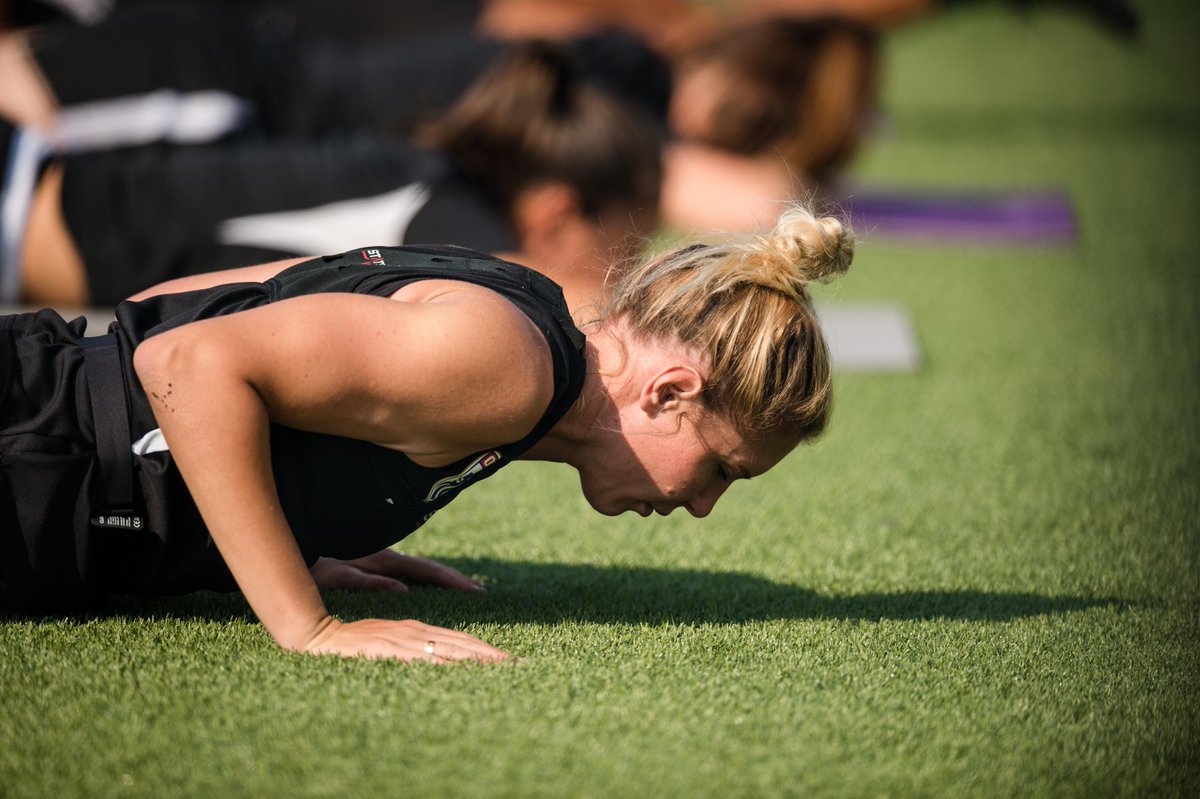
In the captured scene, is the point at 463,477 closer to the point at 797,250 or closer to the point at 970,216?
the point at 797,250

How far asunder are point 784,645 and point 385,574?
0.87 m

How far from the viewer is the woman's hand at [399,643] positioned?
2.06m

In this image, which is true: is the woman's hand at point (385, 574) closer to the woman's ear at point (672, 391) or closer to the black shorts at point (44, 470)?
the black shorts at point (44, 470)

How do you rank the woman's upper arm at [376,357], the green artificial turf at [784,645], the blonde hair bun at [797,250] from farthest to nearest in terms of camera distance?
the blonde hair bun at [797,250] → the woman's upper arm at [376,357] → the green artificial turf at [784,645]

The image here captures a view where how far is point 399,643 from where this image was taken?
2080 millimetres

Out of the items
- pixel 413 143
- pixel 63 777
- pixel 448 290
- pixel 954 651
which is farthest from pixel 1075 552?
pixel 413 143

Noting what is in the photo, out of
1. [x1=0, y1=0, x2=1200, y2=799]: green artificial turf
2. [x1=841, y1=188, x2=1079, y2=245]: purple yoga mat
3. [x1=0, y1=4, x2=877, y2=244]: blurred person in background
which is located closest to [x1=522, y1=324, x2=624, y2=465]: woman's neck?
[x1=0, y1=0, x2=1200, y2=799]: green artificial turf

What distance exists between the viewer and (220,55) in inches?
200

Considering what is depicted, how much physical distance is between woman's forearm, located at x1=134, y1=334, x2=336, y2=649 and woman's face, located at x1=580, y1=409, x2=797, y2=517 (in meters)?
0.58

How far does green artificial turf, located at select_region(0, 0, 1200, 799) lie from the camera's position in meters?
1.79

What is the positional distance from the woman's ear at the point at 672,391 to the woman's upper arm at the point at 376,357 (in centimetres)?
25

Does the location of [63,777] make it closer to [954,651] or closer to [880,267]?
[954,651]

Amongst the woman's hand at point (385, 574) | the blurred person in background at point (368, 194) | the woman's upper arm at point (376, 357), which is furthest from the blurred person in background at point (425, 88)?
the woman's upper arm at point (376, 357)

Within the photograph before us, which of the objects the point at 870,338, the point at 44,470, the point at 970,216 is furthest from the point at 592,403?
the point at 970,216
